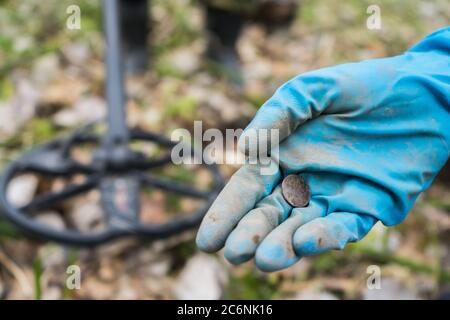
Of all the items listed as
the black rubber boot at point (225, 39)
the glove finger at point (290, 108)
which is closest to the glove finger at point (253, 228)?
the glove finger at point (290, 108)

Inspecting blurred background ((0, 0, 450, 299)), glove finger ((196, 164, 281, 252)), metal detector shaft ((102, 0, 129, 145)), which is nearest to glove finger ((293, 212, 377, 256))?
glove finger ((196, 164, 281, 252))

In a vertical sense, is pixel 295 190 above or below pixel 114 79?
below

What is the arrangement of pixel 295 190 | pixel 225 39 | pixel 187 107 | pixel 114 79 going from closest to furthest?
pixel 295 190 → pixel 114 79 → pixel 187 107 → pixel 225 39

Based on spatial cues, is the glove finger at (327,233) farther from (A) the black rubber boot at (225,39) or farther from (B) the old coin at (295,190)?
(A) the black rubber boot at (225,39)

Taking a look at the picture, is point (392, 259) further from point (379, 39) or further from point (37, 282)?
point (379, 39)

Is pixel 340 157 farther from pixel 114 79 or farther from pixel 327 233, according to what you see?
pixel 114 79

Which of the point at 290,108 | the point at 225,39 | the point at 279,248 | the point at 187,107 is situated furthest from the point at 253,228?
the point at 225,39
